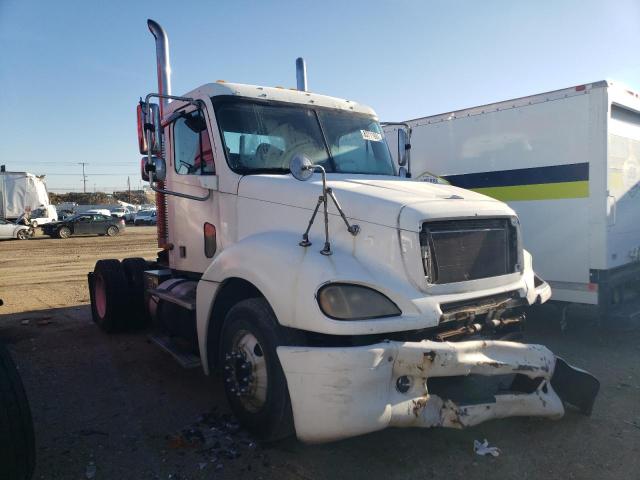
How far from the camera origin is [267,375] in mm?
3326

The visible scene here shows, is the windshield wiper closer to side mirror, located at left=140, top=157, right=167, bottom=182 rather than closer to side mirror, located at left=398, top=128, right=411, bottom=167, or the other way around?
side mirror, located at left=140, top=157, right=167, bottom=182

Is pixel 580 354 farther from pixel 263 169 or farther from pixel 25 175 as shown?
pixel 25 175

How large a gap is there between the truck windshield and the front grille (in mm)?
1430

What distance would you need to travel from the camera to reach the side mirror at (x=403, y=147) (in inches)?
219

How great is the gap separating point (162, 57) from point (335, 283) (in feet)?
14.2

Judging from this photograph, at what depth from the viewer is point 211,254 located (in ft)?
15.3

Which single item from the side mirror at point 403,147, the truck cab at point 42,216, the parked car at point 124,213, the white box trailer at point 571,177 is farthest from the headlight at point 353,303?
the parked car at point 124,213

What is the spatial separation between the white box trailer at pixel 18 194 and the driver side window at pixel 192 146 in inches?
1076

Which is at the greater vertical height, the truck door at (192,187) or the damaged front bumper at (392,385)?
the truck door at (192,187)

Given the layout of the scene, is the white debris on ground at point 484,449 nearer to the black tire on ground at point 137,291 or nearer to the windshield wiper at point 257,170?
the windshield wiper at point 257,170

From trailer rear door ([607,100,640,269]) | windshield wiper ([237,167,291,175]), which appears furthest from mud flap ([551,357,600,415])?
windshield wiper ([237,167,291,175])

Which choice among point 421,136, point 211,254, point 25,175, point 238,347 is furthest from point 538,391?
point 25,175

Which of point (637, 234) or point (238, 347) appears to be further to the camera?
point (637, 234)

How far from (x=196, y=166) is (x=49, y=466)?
8.84 ft
